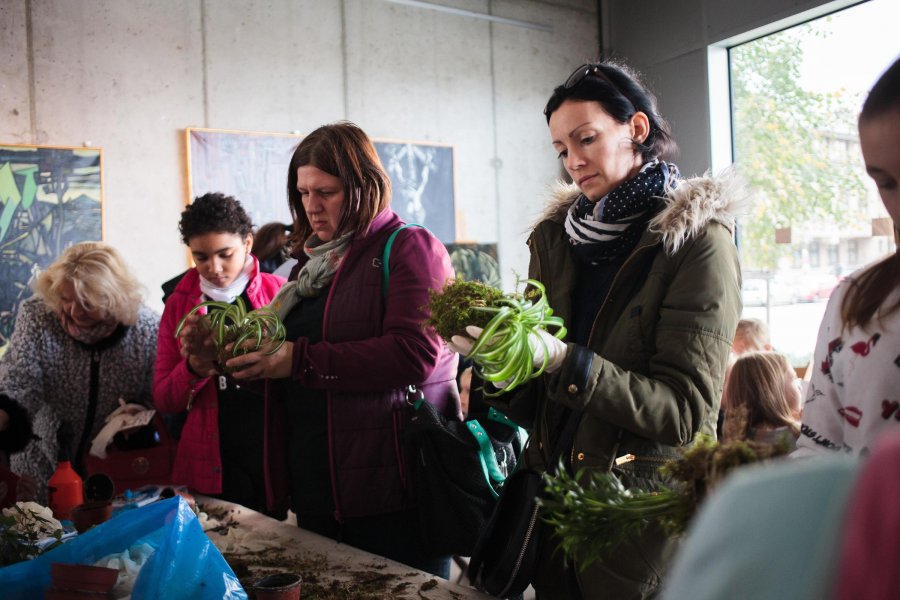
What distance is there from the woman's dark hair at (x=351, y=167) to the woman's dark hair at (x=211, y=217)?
2.11ft

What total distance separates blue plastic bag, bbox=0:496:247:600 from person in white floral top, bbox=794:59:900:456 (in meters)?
1.01

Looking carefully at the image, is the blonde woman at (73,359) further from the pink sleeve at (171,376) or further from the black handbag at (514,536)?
the black handbag at (514,536)

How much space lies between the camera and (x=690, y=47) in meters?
5.61

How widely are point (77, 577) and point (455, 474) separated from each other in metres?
0.85

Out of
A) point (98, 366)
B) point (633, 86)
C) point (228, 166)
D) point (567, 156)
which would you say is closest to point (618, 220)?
point (567, 156)

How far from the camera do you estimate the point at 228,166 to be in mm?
4949

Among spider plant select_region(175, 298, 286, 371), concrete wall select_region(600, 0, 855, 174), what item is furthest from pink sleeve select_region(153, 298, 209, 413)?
concrete wall select_region(600, 0, 855, 174)

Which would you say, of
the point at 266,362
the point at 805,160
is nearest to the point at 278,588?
the point at 266,362

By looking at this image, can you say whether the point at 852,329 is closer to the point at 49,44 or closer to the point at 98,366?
the point at 98,366

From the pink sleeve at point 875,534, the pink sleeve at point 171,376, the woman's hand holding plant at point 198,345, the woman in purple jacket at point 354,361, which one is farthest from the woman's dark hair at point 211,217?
the pink sleeve at point 875,534

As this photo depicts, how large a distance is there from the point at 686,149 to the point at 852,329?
199 inches

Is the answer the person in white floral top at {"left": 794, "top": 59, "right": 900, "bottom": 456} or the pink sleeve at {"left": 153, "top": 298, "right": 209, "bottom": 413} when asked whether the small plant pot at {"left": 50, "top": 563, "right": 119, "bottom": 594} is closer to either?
the pink sleeve at {"left": 153, "top": 298, "right": 209, "bottom": 413}

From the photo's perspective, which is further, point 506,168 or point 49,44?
point 506,168

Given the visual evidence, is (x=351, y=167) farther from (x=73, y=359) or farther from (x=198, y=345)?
(x=73, y=359)
